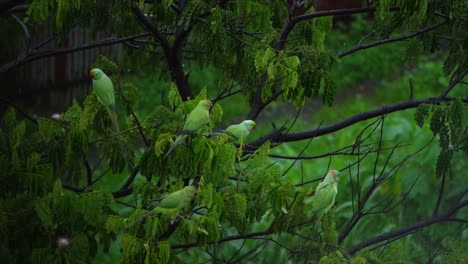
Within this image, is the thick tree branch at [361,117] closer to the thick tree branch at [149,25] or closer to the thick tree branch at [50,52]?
the thick tree branch at [149,25]

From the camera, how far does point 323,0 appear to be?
1264 cm

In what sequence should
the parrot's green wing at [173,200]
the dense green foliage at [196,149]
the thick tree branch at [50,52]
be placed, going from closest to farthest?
the parrot's green wing at [173,200] < the dense green foliage at [196,149] < the thick tree branch at [50,52]

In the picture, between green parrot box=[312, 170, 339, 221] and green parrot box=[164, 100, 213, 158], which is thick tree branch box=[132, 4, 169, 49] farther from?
green parrot box=[312, 170, 339, 221]

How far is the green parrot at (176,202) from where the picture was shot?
294cm

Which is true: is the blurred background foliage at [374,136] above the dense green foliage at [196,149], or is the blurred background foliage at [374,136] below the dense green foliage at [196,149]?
Answer: below

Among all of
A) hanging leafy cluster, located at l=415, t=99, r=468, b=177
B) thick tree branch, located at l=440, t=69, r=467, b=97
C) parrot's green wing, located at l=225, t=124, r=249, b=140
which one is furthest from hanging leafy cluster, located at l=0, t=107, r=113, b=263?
thick tree branch, located at l=440, t=69, r=467, b=97

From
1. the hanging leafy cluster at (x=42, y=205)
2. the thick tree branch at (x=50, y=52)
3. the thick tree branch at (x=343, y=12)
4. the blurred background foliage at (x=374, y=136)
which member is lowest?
the blurred background foliage at (x=374, y=136)

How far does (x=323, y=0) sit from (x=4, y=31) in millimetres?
7729

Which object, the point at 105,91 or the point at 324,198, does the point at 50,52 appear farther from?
the point at 324,198

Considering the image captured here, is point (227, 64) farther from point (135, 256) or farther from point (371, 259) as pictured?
point (135, 256)

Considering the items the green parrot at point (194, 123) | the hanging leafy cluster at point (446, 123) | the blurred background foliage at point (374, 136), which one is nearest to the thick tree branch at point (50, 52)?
the blurred background foliage at point (374, 136)

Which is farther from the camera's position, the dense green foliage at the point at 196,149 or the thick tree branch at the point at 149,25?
the thick tree branch at the point at 149,25

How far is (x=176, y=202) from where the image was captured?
116 inches

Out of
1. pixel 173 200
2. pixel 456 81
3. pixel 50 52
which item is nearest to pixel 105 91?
pixel 173 200
